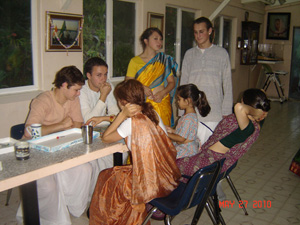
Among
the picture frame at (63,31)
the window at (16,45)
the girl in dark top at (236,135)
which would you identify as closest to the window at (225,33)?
the picture frame at (63,31)

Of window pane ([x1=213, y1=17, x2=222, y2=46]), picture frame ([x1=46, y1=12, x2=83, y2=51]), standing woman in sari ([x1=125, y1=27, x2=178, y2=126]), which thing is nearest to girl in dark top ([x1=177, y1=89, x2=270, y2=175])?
standing woman in sari ([x1=125, y1=27, x2=178, y2=126])

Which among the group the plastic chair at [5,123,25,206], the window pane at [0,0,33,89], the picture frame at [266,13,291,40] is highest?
the picture frame at [266,13,291,40]

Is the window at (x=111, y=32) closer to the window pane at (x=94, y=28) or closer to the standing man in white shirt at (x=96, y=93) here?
the window pane at (x=94, y=28)

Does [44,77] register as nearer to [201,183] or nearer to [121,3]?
[121,3]

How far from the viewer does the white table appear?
4.94ft

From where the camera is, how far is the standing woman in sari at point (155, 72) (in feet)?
10.1

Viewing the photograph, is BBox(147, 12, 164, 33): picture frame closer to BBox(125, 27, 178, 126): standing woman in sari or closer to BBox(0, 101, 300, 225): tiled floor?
BBox(125, 27, 178, 126): standing woman in sari

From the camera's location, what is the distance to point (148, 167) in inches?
73.2

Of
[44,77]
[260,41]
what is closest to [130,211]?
[44,77]

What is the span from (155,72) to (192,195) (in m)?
1.70

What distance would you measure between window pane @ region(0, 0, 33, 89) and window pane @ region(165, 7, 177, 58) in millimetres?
2443

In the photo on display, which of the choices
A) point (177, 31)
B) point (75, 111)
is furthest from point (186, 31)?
point (75, 111)

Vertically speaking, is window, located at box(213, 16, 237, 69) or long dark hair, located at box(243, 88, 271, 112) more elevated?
window, located at box(213, 16, 237, 69)

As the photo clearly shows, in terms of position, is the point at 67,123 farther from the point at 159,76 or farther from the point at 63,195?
the point at 159,76
